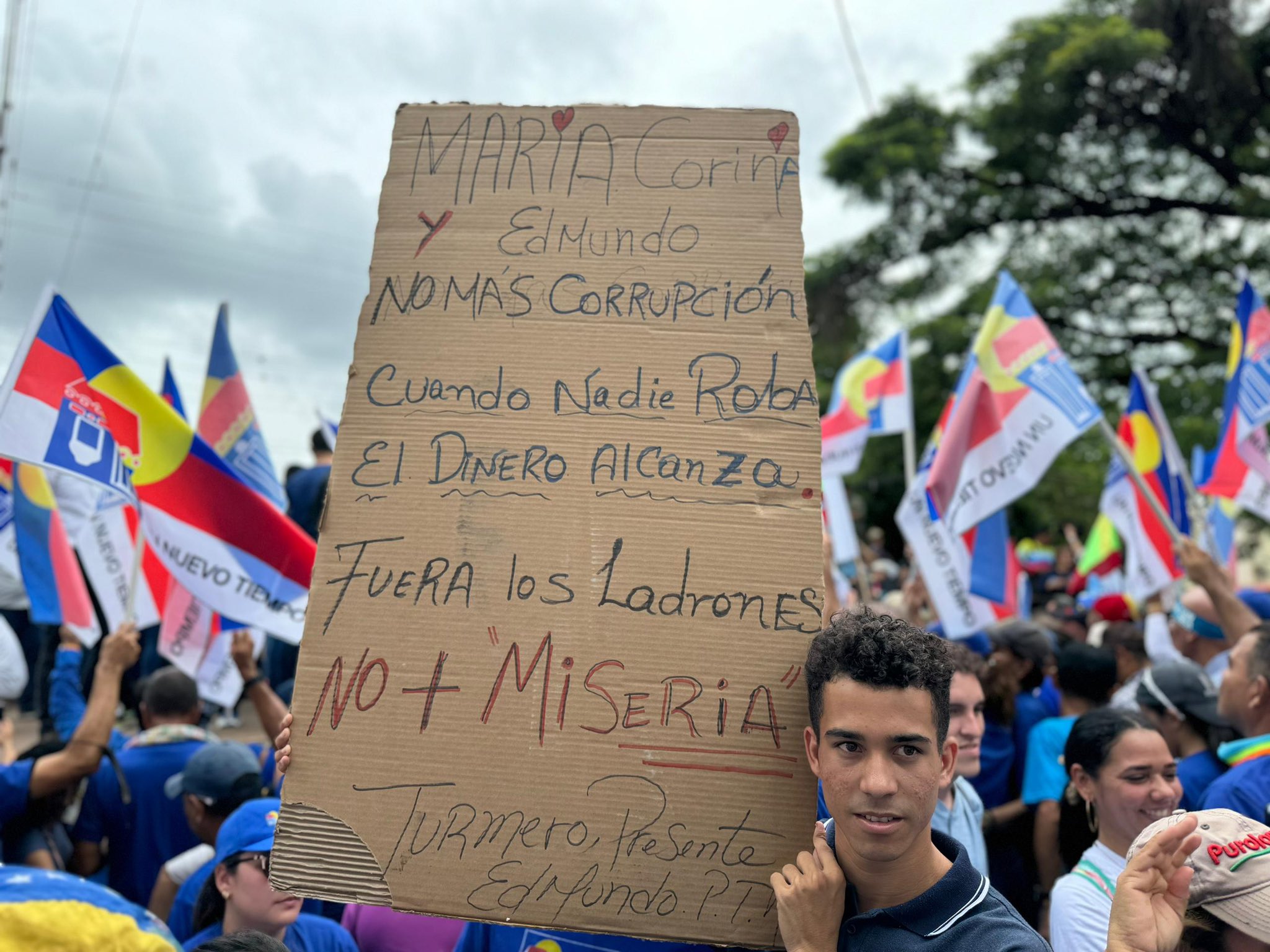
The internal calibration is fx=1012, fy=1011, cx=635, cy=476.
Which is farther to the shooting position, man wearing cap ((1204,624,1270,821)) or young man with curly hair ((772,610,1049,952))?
man wearing cap ((1204,624,1270,821))

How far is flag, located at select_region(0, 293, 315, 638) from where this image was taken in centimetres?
350

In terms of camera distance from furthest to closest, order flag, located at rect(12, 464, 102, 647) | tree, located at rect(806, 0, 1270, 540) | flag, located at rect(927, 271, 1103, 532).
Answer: tree, located at rect(806, 0, 1270, 540) < flag, located at rect(927, 271, 1103, 532) < flag, located at rect(12, 464, 102, 647)

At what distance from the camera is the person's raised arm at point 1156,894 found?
1.63 metres

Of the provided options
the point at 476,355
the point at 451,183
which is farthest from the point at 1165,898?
the point at 451,183

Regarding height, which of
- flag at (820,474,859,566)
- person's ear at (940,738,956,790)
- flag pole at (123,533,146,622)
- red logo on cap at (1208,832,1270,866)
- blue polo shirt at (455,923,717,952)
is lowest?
blue polo shirt at (455,923,717,952)

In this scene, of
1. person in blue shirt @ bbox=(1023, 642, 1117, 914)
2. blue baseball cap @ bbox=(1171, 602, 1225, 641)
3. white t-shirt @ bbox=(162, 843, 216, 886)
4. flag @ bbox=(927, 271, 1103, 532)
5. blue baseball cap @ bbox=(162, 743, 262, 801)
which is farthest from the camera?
flag @ bbox=(927, 271, 1103, 532)

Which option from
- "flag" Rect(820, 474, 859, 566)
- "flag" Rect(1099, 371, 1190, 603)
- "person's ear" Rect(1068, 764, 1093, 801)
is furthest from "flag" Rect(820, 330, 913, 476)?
"person's ear" Rect(1068, 764, 1093, 801)

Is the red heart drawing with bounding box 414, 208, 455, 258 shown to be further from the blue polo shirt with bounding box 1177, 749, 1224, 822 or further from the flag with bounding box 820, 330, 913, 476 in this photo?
the flag with bounding box 820, 330, 913, 476

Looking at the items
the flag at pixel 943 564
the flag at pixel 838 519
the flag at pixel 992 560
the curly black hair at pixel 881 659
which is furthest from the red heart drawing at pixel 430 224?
the flag at pixel 838 519

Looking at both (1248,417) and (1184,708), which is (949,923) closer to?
(1184,708)

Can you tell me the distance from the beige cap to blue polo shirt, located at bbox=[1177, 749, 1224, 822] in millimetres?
1430

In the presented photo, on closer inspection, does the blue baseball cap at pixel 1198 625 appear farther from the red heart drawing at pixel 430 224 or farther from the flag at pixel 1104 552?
the flag at pixel 1104 552

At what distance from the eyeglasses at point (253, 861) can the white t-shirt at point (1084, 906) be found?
75.8 inches

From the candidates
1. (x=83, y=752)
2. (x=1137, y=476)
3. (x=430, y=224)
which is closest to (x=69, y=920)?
(x=430, y=224)
